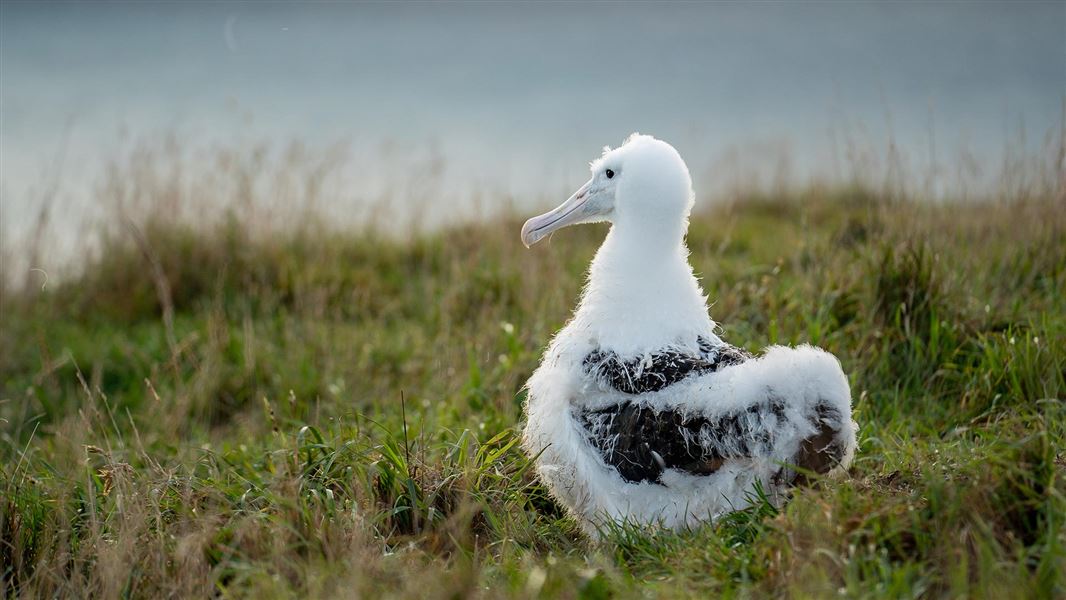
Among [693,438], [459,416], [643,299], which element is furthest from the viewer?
[459,416]

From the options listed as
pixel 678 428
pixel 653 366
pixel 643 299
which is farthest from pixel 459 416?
pixel 678 428

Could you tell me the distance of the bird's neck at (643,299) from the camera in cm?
379

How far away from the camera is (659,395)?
11.8 feet

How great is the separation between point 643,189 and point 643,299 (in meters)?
0.43

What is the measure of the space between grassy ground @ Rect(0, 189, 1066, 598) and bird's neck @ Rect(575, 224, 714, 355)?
709 millimetres

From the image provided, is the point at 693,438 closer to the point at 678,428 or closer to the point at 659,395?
the point at 678,428

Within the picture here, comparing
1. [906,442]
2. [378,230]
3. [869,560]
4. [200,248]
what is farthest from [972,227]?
[200,248]

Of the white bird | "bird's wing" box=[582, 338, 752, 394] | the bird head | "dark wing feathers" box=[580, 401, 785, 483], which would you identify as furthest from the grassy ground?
the bird head

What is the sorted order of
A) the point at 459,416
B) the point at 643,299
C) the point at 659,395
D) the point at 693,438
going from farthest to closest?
the point at 459,416
the point at 643,299
the point at 659,395
the point at 693,438

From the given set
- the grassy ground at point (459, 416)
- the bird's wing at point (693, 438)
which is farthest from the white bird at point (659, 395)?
the grassy ground at point (459, 416)

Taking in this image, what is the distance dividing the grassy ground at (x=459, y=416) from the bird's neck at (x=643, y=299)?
0.71 m

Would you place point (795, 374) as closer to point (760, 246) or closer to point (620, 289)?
point (620, 289)

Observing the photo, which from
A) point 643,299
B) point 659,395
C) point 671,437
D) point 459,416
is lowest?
point 459,416

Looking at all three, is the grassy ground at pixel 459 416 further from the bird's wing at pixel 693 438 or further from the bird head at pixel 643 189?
the bird head at pixel 643 189
